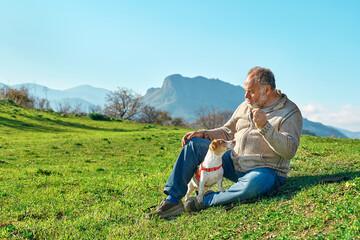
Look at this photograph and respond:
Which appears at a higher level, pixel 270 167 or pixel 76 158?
pixel 270 167

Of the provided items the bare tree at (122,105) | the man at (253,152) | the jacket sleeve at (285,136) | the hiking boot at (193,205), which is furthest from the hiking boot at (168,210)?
the bare tree at (122,105)

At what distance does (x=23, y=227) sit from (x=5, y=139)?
15019 millimetres

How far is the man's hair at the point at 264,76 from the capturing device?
5199 millimetres

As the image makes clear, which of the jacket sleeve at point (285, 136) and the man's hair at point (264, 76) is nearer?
the jacket sleeve at point (285, 136)

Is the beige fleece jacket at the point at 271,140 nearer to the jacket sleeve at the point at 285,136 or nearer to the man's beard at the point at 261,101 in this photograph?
the jacket sleeve at the point at 285,136

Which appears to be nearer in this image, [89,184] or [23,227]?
[23,227]

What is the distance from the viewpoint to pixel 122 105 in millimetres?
63094

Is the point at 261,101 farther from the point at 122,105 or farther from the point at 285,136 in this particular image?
the point at 122,105

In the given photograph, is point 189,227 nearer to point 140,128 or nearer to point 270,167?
point 270,167

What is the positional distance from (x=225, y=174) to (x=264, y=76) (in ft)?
6.00

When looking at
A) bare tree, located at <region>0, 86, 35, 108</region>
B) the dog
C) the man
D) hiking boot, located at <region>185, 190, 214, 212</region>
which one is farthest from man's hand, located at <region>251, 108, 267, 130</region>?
bare tree, located at <region>0, 86, 35, 108</region>

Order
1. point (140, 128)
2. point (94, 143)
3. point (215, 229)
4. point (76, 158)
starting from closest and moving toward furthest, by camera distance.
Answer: point (215, 229) → point (76, 158) → point (94, 143) → point (140, 128)

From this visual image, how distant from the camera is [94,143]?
17.8 meters

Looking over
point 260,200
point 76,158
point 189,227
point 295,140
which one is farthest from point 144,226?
point 76,158
